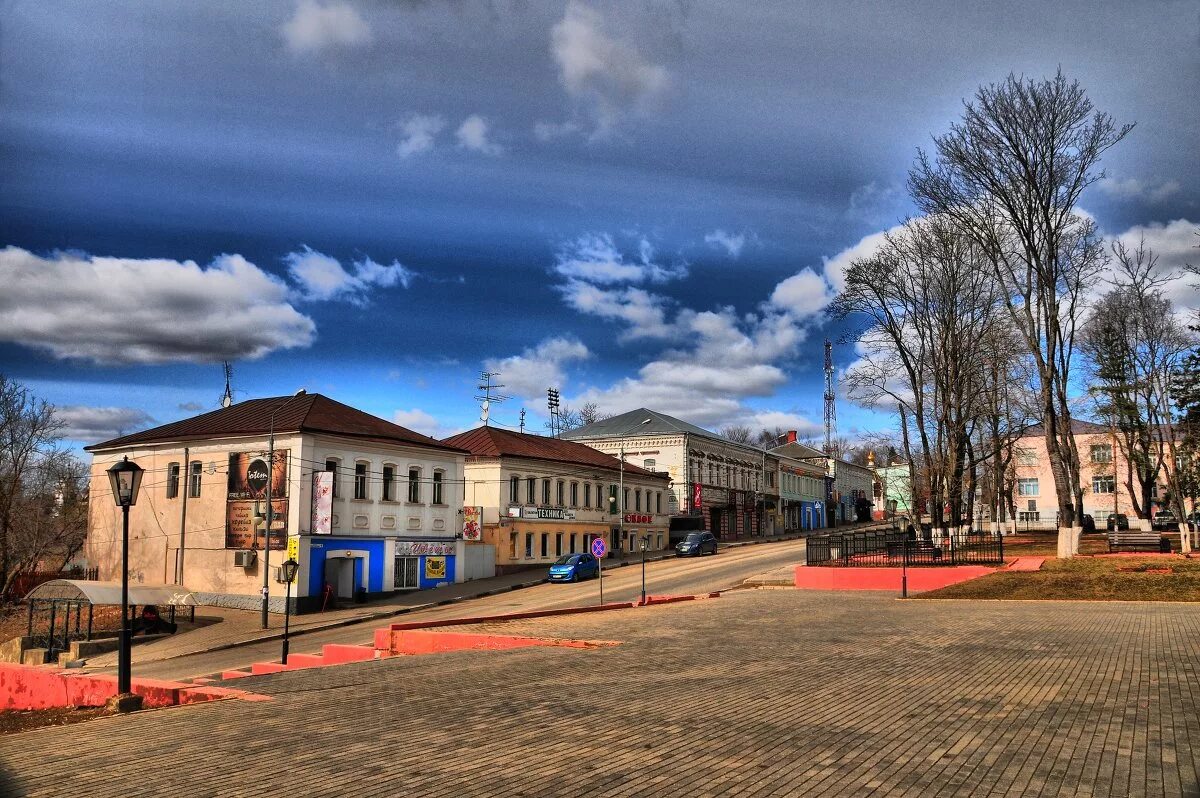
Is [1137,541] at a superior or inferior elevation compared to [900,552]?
superior

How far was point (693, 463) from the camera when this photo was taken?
217ft

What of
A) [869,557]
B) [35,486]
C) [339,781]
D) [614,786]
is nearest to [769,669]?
[614,786]

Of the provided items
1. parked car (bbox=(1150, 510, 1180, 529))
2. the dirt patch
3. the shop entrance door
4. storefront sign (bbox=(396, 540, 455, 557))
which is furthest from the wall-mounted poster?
parked car (bbox=(1150, 510, 1180, 529))

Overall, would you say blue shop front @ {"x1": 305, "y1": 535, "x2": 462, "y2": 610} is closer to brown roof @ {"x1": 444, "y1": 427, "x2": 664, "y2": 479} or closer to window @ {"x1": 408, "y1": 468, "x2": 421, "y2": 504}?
window @ {"x1": 408, "y1": 468, "x2": 421, "y2": 504}

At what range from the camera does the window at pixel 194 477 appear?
131ft

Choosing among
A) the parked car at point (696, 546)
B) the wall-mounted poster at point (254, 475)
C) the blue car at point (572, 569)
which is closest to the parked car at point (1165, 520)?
the parked car at point (696, 546)

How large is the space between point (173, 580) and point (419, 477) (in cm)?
1193

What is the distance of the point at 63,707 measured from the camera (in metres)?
14.9

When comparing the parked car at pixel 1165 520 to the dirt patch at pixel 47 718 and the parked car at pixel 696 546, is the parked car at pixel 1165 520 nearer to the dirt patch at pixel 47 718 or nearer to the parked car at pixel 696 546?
the parked car at pixel 696 546

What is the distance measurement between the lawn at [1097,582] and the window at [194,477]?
31472 millimetres

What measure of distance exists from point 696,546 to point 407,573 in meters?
20.6

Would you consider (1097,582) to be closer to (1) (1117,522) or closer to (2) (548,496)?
(2) (548,496)

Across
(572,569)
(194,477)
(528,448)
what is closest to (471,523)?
(572,569)

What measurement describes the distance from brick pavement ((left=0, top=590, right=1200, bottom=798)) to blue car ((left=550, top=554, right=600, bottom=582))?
27.6 metres
